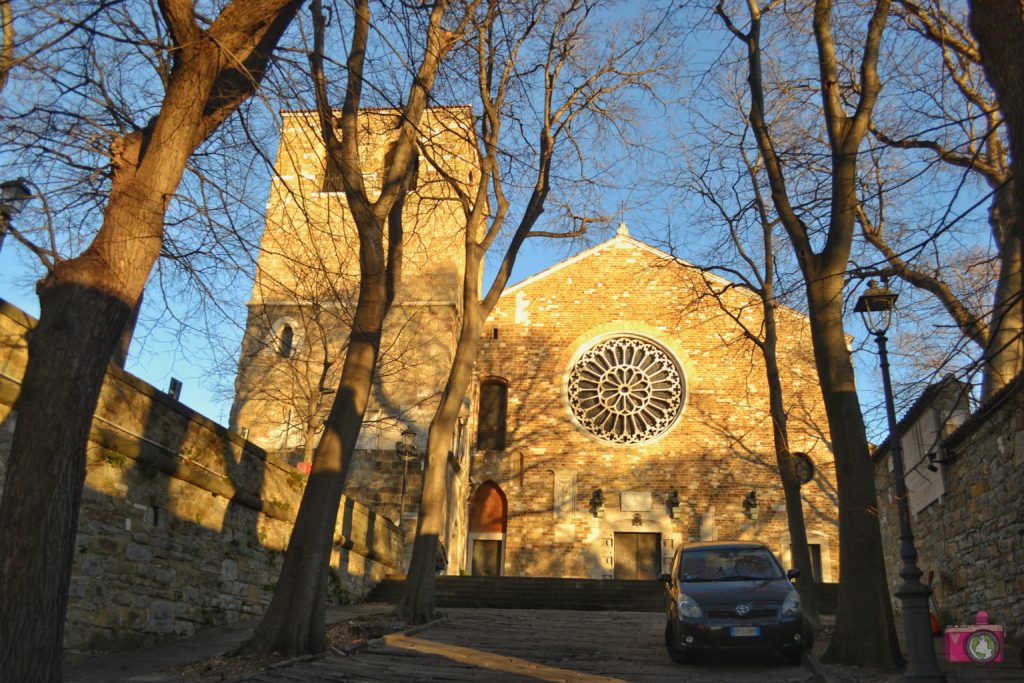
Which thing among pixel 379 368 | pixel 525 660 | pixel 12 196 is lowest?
pixel 525 660

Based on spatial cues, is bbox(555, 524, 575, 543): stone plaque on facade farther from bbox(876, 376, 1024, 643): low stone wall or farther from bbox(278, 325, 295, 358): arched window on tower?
bbox(876, 376, 1024, 643): low stone wall

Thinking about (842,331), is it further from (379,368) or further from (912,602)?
(379,368)

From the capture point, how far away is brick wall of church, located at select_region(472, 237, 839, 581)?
23.6 meters

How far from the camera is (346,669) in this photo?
7.84 m

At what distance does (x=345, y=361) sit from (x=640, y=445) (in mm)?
16424

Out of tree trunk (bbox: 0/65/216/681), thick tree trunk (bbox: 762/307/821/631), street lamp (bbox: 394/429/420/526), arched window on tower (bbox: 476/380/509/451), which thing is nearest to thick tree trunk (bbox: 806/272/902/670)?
thick tree trunk (bbox: 762/307/821/631)

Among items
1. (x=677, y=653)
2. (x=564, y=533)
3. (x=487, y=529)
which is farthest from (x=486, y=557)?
(x=677, y=653)

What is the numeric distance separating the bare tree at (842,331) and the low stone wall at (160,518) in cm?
672

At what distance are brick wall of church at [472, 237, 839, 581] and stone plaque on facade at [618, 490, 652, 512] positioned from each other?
2.1 inches

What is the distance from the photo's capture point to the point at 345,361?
366 inches

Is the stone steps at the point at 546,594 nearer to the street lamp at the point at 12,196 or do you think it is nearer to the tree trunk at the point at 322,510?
the tree trunk at the point at 322,510

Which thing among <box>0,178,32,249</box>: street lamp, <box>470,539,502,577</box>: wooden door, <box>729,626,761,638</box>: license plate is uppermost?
<box>0,178,32,249</box>: street lamp

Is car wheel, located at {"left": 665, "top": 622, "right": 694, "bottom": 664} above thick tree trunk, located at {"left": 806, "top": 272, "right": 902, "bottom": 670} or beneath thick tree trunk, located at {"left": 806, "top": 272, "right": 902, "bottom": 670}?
beneath

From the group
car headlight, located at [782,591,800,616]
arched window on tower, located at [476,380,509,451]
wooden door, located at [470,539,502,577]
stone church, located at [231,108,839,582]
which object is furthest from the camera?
arched window on tower, located at [476,380,509,451]
